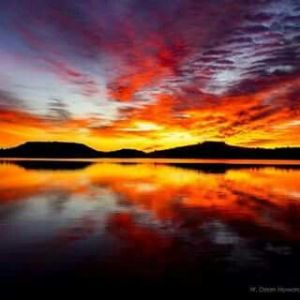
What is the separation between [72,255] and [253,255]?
238 inches

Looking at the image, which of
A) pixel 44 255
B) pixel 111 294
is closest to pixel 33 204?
pixel 44 255

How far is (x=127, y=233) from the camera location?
59.1 ft

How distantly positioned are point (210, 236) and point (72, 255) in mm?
6172

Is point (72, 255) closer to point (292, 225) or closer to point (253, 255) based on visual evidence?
point (253, 255)

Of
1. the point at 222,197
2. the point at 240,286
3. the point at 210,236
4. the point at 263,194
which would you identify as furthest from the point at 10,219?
the point at 263,194

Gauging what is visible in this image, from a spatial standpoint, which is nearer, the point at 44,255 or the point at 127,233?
the point at 44,255

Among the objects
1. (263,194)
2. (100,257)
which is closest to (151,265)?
(100,257)

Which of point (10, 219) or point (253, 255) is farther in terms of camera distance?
point (10, 219)

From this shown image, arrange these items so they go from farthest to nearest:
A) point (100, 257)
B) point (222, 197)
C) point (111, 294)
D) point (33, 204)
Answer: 1. point (222, 197)
2. point (33, 204)
3. point (100, 257)
4. point (111, 294)

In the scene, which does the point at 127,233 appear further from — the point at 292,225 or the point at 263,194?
the point at 263,194

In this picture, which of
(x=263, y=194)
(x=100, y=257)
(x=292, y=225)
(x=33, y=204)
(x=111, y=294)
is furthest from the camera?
(x=263, y=194)

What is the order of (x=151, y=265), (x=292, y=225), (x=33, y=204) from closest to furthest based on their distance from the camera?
1. (x=151, y=265)
2. (x=292, y=225)
3. (x=33, y=204)

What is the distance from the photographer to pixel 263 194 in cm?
3616

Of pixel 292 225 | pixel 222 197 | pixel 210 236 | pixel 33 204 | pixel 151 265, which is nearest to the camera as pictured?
pixel 151 265
